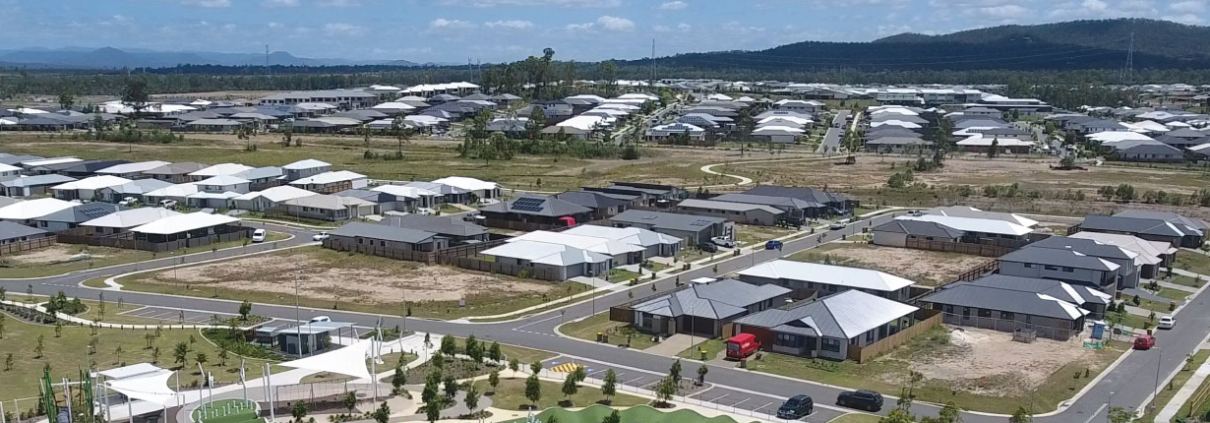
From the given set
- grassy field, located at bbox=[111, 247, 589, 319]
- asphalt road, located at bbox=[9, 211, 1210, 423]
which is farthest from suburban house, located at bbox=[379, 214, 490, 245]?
asphalt road, located at bbox=[9, 211, 1210, 423]

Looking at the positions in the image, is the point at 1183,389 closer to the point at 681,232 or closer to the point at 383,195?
the point at 681,232

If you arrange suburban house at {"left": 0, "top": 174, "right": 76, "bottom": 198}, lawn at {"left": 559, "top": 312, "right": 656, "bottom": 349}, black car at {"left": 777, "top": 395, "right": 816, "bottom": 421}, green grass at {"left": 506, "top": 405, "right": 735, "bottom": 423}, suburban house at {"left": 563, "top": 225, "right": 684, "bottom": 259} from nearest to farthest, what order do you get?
green grass at {"left": 506, "top": 405, "right": 735, "bottom": 423}, black car at {"left": 777, "top": 395, "right": 816, "bottom": 421}, lawn at {"left": 559, "top": 312, "right": 656, "bottom": 349}, suburban house at {"left": 563, "top": 225, "right": 684, "bottom": 259}, suburban house at {"left": 0, "top": 174, "right": 76, "bottom": 198}

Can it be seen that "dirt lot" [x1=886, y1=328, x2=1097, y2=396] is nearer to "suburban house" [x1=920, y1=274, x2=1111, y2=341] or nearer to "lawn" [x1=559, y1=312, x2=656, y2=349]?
"suburban house" [x1=920, y1=274, x2=1111, y2=341]

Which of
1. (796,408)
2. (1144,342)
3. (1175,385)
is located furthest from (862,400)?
(1144,342)

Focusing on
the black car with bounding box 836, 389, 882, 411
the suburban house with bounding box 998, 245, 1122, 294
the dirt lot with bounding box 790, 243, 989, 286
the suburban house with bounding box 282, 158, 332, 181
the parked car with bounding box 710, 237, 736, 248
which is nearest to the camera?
the black car with bounding box 836, 389, 882, 411

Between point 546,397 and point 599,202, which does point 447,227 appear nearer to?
point 599,202

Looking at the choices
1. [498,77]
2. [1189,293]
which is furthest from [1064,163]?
[498,77]
